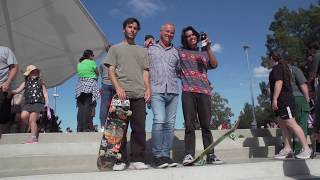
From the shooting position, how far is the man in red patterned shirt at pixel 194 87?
5.85 meters

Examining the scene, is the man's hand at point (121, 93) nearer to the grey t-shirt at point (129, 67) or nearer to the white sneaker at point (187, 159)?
the grey t-shirt at point (129, 67)

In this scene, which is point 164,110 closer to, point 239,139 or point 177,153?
point 177,153

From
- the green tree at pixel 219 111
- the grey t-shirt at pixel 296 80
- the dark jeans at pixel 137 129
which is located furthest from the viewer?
the green tree at pixel 219 111

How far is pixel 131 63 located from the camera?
5523 millimetres

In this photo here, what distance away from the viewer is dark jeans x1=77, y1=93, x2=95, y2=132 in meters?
8.32

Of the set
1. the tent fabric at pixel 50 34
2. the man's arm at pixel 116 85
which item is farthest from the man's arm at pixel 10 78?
the tent fabric at pixel 50 34

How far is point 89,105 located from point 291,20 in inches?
1658

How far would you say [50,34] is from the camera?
16.4 metres

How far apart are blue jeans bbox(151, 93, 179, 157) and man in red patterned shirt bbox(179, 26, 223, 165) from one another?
269mm

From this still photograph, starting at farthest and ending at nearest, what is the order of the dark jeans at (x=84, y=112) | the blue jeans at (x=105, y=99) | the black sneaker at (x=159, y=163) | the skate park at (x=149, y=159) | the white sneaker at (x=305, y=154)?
the dark jeans at (x=84, y=112), the blue jeans at (x=105, y=99), the white sneaker at (x=305, y=154), the black sneaker at (x=159, y=163), the skate park at (x=149, y=159)

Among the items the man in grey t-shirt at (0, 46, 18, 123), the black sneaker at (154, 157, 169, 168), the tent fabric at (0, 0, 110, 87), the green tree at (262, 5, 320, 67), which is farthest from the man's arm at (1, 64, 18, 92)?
the green tree at (262, 5, 320, 67)

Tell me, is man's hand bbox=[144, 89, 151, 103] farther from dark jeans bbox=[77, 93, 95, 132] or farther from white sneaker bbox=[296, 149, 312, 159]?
dark jeans bbox=[77, 93, 95, 132]

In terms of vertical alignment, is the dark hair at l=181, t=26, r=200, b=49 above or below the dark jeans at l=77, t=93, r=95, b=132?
above

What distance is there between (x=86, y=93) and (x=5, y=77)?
2292 mm
